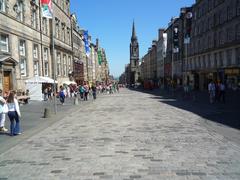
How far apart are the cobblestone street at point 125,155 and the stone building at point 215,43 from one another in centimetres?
2995

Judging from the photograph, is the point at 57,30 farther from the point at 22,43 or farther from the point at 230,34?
the point at 230,34

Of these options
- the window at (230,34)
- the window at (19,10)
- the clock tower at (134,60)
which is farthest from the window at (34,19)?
the clock tower at (134,60)

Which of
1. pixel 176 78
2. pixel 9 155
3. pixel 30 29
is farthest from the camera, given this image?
pixel 176 78

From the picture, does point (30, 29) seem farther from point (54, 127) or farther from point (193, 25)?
point (193, 25)

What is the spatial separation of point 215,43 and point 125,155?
4118 centimetres

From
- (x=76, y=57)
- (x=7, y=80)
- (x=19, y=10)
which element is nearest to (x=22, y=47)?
(x=19, y=10)

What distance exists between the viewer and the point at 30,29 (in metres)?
31.2

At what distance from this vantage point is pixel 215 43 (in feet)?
149

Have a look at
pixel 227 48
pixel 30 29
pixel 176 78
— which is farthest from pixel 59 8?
pixel 176 78

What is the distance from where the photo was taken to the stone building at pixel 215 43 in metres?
38.2

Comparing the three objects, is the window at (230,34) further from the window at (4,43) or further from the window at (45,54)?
the window at (4,43)

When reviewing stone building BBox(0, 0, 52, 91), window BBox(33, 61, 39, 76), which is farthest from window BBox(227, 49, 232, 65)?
window BBox(33, 61, 39, 76)

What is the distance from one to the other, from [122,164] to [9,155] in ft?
10.3

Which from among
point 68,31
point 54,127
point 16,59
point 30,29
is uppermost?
point 68,31
